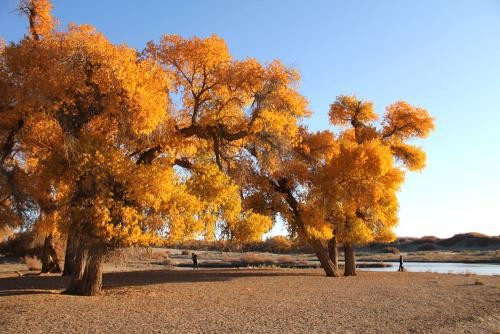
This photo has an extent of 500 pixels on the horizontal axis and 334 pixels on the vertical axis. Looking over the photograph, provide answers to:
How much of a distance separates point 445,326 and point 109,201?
35.3 ft

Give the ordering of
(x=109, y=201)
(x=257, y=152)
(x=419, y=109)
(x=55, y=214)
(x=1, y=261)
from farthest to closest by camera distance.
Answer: (x=1, y=261) → (x=419, y=109) → (x=257, y=152) → (x=55, y=214) → (x=109, y=201)

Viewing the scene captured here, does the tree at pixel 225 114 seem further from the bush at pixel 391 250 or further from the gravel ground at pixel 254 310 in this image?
the bush at pixel 391 250

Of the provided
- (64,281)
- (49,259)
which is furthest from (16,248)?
(64,281)

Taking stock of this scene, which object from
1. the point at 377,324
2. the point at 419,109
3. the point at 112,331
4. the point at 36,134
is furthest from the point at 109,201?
the point at 419,109

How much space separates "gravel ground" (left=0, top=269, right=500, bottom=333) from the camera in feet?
37.2

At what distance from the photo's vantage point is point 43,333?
999 cm

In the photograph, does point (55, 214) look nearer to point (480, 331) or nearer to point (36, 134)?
point (36, 134)

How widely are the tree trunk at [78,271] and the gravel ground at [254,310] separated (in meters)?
1.31

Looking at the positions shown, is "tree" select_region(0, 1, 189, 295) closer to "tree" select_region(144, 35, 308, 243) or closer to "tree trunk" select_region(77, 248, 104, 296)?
"tree trunk" select_region(77, 248, 104, 296)

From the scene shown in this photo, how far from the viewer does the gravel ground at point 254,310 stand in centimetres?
1134

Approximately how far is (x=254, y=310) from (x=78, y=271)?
787 cm

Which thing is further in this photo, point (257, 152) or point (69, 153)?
point (257, 152)

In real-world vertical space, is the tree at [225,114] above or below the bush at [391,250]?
above

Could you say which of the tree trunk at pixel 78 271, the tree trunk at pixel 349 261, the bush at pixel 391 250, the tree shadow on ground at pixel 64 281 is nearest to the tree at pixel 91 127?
the tree trunk at pixel 78 271
